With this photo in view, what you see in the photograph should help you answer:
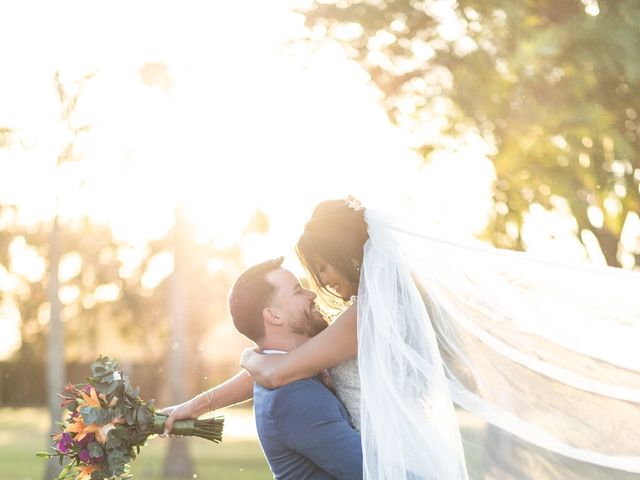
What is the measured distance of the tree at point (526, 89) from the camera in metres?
8.66

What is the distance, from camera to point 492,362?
3977mm

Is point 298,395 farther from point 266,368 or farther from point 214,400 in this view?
point 214,400

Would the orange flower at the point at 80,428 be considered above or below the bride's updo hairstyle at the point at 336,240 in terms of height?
below

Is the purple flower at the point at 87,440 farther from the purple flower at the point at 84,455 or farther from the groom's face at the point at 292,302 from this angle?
the groom's face at the point at 292,302

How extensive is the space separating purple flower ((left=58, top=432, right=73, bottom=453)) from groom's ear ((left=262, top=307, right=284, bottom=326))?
1133 millimetres

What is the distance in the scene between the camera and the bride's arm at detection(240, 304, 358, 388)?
156 inches

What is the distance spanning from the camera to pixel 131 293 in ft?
189

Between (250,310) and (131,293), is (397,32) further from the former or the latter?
(131,293)

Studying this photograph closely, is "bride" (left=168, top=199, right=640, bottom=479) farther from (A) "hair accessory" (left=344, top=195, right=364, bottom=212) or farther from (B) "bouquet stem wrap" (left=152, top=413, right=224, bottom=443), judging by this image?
(B) "bouquet stem wrap" (left=152, top=413, right=224, bottom=443)

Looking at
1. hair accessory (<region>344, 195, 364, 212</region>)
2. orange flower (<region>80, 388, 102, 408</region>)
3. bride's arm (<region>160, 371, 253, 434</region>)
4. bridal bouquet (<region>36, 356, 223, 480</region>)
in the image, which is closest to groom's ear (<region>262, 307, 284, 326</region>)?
hair accessory (<region>344, 195, 364, 212</region>)

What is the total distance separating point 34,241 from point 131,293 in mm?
6620

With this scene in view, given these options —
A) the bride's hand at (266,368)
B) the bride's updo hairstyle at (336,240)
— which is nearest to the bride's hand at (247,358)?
the bride's hand at (266,368)

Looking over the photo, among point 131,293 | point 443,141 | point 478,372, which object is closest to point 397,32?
point 443,141

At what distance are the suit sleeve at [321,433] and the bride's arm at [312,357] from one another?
7 cm
